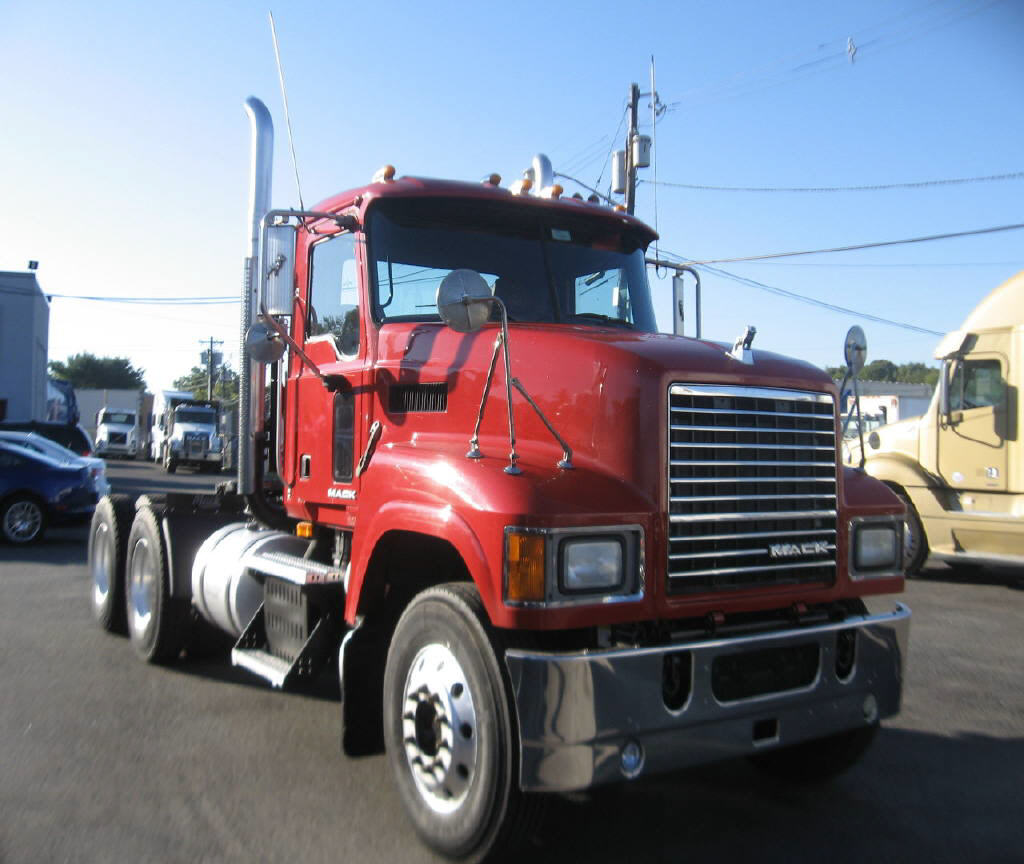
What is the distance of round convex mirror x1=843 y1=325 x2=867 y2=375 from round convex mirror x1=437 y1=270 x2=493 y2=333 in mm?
1996

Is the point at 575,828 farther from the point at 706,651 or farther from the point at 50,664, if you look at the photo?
the point at 50,664

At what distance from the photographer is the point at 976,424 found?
10969 mm

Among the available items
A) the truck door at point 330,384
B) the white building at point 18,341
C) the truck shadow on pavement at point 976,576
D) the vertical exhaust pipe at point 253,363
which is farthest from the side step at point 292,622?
the white building at point 18,341

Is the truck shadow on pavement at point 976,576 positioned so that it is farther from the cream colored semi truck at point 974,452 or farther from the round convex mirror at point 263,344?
the round convex mirror at point 263,344

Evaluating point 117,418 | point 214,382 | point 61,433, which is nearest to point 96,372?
point 214,382

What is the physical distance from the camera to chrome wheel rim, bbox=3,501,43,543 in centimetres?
1428

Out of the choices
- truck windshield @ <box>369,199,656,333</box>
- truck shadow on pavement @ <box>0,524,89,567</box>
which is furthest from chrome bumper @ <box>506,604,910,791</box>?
truck shadow on pavement @ <box>0,524,89,567</box>

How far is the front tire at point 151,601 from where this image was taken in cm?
673

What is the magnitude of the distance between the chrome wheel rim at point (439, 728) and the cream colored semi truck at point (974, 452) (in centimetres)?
835

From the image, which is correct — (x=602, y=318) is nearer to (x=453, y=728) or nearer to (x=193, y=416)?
(x=453, y=728)

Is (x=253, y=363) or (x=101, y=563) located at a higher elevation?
(x=253, y=363)

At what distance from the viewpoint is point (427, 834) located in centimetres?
379

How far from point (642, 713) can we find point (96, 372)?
358ft

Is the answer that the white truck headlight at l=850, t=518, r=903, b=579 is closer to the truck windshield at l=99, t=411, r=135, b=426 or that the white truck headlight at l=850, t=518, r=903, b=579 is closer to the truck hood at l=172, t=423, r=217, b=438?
the truck hood at l=172, t=423, r=217, b=438
